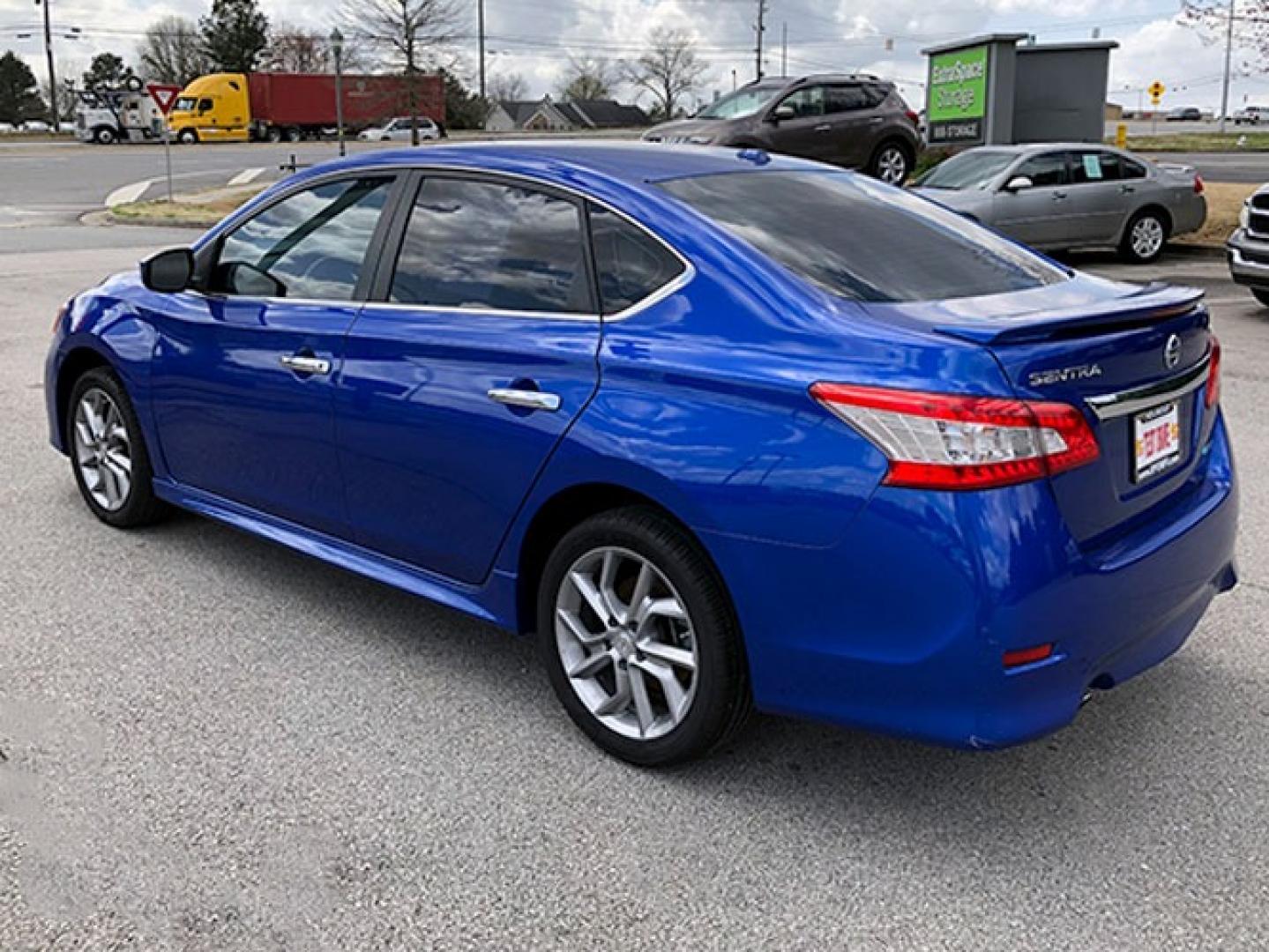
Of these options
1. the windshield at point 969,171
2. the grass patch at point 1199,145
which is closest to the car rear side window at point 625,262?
the windshield at point 969,171

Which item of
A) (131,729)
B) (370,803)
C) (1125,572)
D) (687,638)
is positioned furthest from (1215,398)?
(131,729)

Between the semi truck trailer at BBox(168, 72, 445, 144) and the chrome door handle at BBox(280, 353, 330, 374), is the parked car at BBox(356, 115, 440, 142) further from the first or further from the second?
the chrome door handle at BBox(280, 353, 330, 374)

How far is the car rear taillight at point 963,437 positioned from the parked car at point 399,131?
58.3 m

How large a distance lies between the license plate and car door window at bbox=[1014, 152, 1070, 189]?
1282 centimetres

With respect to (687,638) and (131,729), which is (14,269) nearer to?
(131,729)

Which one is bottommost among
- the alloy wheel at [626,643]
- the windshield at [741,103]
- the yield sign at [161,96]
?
the alloy wheel at [626,643]

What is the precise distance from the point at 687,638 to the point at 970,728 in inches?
30.6

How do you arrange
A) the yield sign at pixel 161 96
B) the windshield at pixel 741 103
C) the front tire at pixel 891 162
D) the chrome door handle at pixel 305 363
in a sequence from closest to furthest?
the chrome door handle at pixel 305 363
the windshield at pixel 741 103
the front tire at pixel 891 162
the yield sign at pixel 161 96

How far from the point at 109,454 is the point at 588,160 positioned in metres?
2.74

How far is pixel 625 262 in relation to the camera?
3.43m

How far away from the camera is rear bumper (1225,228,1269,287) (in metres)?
10.9

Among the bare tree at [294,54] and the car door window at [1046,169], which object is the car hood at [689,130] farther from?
the bare tree at [294,54]

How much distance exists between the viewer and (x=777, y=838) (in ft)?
10.2

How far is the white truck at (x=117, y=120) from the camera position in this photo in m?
63.4
